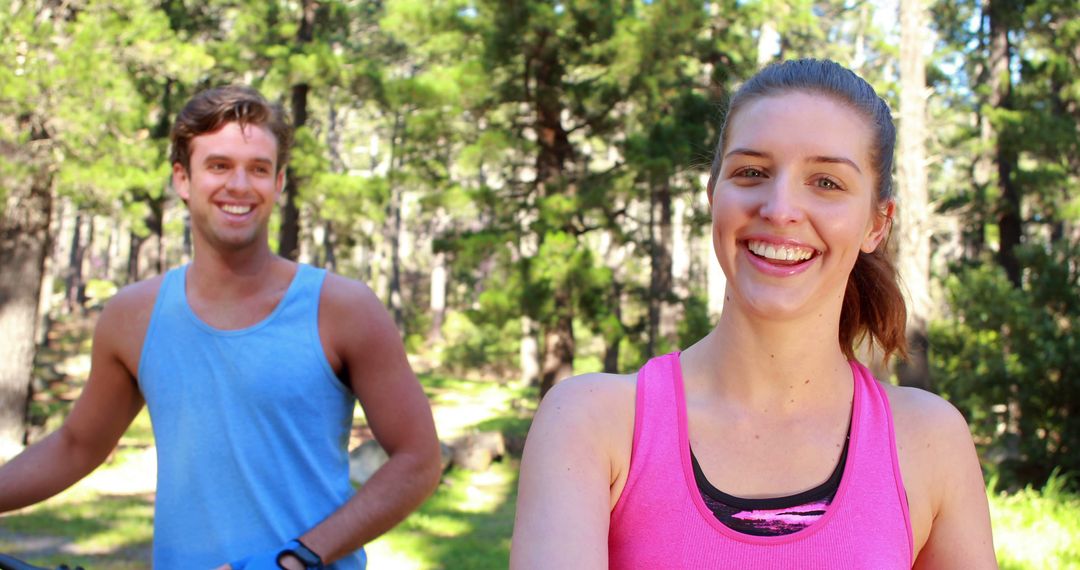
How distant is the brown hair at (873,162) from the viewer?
1554 mm

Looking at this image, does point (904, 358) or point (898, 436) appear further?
point (904, 358)

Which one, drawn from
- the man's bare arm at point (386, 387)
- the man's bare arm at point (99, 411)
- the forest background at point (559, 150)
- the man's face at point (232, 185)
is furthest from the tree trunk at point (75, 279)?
the man's bare arm at point (386, 387)

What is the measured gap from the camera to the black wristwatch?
84.3 inches

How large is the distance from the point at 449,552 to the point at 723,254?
7517mm

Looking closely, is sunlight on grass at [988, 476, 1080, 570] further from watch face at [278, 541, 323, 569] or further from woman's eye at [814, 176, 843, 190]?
woman's eye at [814, 176, 843, 190]

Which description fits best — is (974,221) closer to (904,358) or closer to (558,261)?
(558,261)

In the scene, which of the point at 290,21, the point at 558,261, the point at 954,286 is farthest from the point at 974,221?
the point at 290,21

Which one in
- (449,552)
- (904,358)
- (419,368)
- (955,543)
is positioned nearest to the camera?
(955,543)

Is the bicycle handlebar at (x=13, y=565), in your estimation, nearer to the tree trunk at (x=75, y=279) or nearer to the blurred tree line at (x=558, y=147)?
the blurred tree line at (x=558, y=147)

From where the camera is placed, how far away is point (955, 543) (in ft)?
4.98

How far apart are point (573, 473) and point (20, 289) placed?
1221cm

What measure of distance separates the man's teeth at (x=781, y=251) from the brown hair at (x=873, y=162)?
0.17 m

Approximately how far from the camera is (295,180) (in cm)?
1686

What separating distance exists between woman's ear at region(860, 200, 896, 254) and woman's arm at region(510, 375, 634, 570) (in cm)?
47
